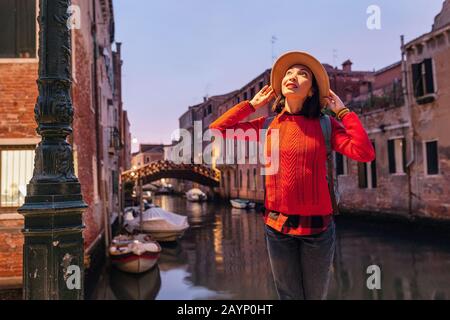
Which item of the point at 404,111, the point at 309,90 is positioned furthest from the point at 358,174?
the point at 309,90

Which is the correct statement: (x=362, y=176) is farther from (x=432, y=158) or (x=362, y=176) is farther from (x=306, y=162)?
(x=306, y=162)

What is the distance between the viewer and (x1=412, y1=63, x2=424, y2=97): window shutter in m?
17.0

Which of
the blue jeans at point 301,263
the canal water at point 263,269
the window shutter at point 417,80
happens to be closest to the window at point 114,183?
the canal water at point 263,269

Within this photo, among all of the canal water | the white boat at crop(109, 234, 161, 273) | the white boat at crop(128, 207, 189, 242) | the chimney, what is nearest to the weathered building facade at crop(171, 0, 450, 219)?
the canal water

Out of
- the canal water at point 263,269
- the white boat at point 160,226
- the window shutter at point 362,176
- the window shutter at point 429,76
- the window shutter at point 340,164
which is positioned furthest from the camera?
the window shutter at point 340,164

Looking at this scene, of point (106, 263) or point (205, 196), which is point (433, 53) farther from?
point (205, 196)

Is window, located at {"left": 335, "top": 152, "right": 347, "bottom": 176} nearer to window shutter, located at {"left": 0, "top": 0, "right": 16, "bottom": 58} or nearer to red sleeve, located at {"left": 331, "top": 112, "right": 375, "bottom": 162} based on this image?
window shutter, located at {"left": 0, "top": 0, "right": 16, "bottom": 58}

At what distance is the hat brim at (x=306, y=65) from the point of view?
217cm

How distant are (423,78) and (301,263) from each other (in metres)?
17.1

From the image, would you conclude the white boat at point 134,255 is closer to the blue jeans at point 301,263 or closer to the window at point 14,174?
the window at point 14,174

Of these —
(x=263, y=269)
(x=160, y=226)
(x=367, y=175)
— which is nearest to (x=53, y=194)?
(x=263, y=269)

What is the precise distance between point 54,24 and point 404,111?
58.6 ft

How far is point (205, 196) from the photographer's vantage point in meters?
41.9
